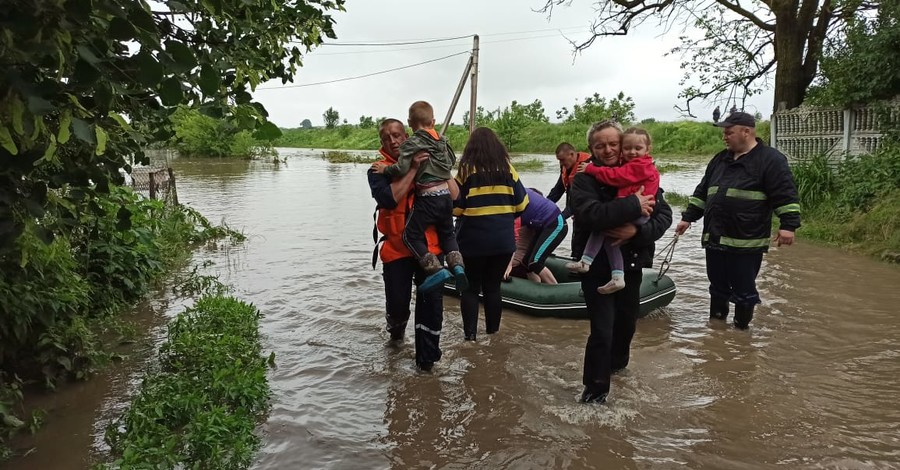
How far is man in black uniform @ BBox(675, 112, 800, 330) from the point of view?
4730 millimetres

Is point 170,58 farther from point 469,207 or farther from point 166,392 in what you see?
point 469,207

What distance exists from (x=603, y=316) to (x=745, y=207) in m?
2.05

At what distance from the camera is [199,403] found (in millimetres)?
3508

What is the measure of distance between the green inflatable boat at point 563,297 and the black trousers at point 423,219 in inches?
67.2

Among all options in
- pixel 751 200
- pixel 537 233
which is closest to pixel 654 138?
pixel 537 233

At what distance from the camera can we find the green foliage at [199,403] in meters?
3.09

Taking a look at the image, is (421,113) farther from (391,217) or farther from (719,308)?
(719,308)

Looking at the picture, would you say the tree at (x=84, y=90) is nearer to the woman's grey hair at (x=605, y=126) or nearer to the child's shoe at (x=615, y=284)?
the woman's grey hair at (x=605, y=126)

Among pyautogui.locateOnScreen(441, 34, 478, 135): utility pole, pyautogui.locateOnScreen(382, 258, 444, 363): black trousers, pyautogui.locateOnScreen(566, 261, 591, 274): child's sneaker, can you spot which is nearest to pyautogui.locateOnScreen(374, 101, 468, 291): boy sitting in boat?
pyautogui.locateOnScreen(382, 258, 444, 363): black trousers

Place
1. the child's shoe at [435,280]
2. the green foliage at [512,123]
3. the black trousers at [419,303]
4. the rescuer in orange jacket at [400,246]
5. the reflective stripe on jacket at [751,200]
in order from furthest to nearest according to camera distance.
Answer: the green foliage at [512,123]
the reflective stripe on jacket at [751,200]
the black trousers at [419,303]
the rescuer in orange jacket at [400,246]
the child's shoe at [435,280]

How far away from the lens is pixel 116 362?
14.9 ft

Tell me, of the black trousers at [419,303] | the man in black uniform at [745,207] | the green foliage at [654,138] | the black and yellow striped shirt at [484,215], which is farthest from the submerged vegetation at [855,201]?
the green foliage at [654,138]

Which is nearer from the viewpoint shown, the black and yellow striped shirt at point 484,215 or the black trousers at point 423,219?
the black trousers at point 423,219

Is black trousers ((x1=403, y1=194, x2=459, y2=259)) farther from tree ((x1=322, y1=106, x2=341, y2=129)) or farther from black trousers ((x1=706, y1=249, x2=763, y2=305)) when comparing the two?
tree ((x1=322, y1=106, x2=341, y2=129))
